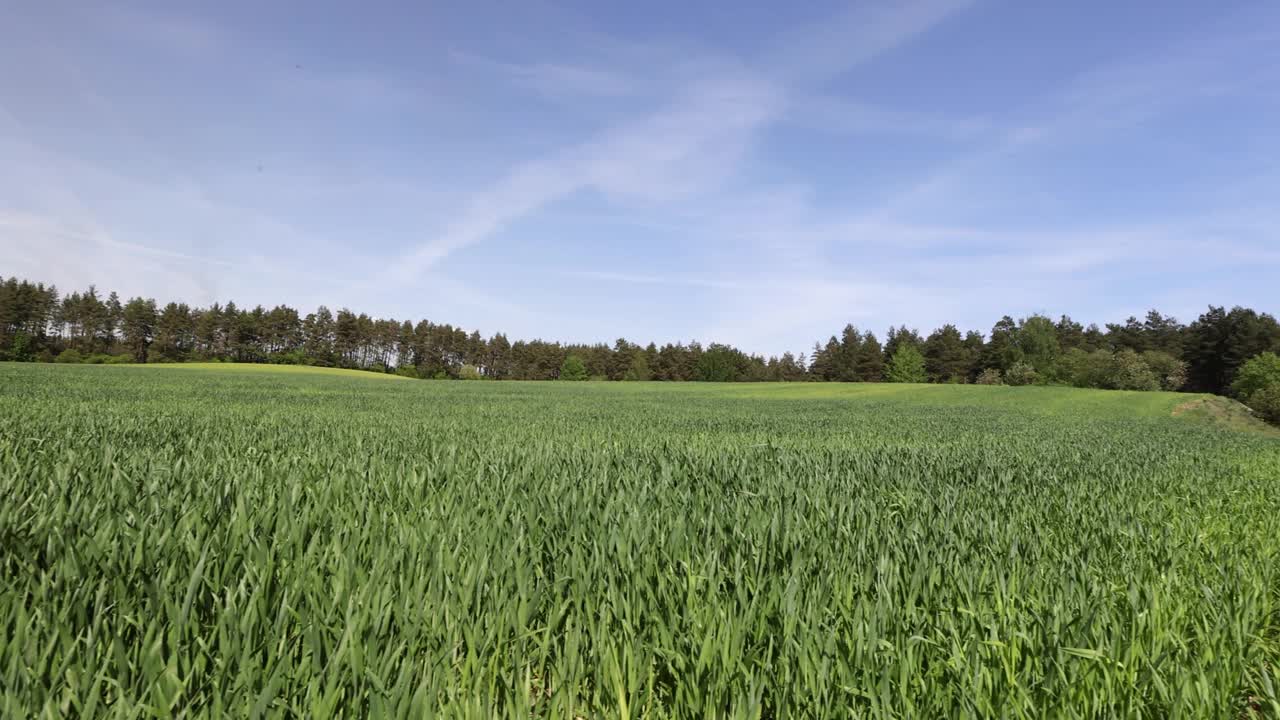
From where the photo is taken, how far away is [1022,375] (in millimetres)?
97312

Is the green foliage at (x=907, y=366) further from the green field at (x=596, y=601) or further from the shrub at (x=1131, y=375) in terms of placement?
the green field at (x=596, y=601)

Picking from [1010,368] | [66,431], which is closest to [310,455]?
[66,431]

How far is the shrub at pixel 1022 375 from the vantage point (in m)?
96.8

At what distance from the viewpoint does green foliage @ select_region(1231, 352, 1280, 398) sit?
55844 mm

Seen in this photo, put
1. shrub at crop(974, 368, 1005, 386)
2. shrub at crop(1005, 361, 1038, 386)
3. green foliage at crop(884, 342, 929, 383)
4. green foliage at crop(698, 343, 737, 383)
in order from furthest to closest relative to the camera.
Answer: green foliage at crop(698, 343, 737, 383) → green foliage at crop(884, 342, 929, 383) → shrub at crop(974, 368, 1005, 386) → shrub at crop(1005, 361, 1038, 386)

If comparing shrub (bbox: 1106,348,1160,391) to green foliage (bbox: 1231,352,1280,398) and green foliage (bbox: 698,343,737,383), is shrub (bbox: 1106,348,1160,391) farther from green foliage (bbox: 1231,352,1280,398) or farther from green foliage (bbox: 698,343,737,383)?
green foliage (bbox: 698,343,737,383)

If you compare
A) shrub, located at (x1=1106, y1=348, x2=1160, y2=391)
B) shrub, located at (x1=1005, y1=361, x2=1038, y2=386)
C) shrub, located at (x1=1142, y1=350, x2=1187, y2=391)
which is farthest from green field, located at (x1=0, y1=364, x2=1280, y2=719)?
shrub, located at (x1=1142, y1=350, x2=1187, y2=391)

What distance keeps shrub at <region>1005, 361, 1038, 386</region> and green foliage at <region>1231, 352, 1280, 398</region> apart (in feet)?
111

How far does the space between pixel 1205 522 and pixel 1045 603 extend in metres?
4.30

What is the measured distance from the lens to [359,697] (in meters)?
1.70

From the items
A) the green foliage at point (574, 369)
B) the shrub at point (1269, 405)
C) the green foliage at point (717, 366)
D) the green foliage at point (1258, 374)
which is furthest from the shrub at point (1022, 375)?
the green foliage at point (574, 369)

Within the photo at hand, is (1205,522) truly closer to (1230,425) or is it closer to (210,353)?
Answer: (1230,425)

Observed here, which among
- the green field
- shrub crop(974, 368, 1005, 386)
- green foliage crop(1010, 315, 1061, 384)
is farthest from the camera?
green foliage crop(1010, 315, 1061, 384)

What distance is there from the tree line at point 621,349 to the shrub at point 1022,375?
0.24 m
